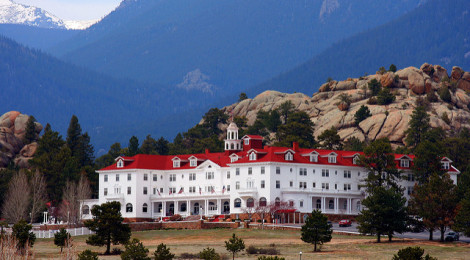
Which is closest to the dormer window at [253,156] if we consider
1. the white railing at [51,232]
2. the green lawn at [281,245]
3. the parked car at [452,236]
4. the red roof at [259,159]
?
the red roof at [259,159]

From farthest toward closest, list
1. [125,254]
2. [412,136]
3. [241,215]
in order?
[412,136]
[241,215]
[125,254]

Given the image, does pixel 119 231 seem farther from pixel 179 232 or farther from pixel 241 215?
pixel 241 215

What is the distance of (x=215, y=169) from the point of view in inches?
6471

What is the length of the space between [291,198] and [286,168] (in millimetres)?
5164

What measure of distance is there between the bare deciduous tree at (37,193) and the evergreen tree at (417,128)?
246ft

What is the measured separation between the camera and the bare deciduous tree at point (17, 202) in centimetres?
15738

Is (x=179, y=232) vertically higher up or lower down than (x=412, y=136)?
lower down

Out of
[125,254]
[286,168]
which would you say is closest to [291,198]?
[286,168]

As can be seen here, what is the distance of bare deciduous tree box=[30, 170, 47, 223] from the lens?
163625 mm

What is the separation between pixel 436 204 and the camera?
11775 centimetres

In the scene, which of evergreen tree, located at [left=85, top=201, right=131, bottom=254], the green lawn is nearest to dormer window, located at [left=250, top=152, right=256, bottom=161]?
the green lawn

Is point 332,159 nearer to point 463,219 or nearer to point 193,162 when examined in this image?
point 193,162

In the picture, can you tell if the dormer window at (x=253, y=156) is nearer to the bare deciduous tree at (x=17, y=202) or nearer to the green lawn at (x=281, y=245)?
the green lawn at (x=281, y=245)

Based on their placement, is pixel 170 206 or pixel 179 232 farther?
pixel 170 206
